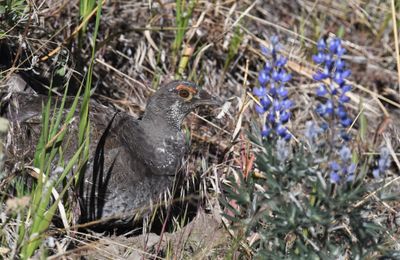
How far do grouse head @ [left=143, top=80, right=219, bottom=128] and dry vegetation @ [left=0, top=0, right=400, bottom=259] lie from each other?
239 millimetres

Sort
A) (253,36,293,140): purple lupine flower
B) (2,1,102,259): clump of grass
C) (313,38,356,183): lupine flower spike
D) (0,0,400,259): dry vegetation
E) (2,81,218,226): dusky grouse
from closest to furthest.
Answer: (313,38,356,183): lupine flower spike < (253,36,293,140): purple lupine flower < (2,1,102,259): clump of grass < (2,81,218,226): dusky grouse < (0,0,400,259): dry vegetation

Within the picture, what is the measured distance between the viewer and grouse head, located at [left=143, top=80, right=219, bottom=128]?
4699mm

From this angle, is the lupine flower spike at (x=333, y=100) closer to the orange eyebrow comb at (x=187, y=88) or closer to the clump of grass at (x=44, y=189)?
the clump of grass at (x=44, y=189)

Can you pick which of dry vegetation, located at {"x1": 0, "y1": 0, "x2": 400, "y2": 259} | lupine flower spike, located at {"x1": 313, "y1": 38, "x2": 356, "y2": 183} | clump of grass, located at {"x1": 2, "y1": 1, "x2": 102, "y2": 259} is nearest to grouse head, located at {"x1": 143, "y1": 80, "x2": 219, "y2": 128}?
dry vegetation, located at {"x1": 0, "y1": 0, "x2": 400, "y2": 259}

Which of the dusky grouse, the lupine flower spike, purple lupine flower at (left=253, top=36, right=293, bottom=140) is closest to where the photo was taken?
the lupine flower spike

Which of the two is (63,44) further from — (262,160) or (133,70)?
(262,160)

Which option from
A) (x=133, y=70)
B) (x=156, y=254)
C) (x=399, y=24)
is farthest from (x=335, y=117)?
(x=399, y=24)

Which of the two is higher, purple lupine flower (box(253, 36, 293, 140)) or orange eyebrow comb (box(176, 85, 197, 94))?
purple lupine flower (box(253, 36, 293, 140))

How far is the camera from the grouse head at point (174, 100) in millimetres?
4699

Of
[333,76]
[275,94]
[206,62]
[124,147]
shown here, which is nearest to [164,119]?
[124,147]

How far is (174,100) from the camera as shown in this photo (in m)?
4.71

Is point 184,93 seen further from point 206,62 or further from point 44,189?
point 44,189

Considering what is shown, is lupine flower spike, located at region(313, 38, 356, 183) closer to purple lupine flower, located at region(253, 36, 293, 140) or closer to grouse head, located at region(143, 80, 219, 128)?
purple lupine flower, located at region(253, 36, 293, 140)

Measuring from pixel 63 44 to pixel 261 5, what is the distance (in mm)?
2314
